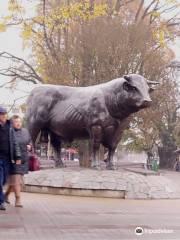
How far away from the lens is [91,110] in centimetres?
1409

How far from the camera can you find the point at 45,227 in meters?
7.58

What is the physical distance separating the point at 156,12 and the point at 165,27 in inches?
46.8

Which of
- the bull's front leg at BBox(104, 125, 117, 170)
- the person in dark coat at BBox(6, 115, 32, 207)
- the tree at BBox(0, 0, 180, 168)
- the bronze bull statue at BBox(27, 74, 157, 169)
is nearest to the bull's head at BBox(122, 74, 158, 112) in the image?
the bronze bull statue at BBox(27, 74, 157, 169)

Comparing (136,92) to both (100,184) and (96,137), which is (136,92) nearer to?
(96,137)

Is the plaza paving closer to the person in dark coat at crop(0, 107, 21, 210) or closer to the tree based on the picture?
the person in dark coat at crop(0, 107, 21, 210)

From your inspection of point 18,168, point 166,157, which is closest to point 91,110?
point 18,168

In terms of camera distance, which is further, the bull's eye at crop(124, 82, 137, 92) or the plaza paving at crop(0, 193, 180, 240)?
the bull's eye at crop(124, 82, 137, 92)

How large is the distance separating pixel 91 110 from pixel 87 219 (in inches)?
227

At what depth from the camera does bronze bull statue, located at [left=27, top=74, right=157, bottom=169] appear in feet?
44.4

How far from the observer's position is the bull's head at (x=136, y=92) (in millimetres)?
13222

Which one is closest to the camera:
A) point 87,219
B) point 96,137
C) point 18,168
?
point 87,219

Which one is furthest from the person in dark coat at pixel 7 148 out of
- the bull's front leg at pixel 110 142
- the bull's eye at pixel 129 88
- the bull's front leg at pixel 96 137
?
the bull's front leg at pixel 110 142

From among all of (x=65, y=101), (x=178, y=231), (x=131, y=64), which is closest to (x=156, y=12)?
(x=131, y=64)

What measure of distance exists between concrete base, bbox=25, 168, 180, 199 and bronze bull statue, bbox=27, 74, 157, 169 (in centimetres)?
73
